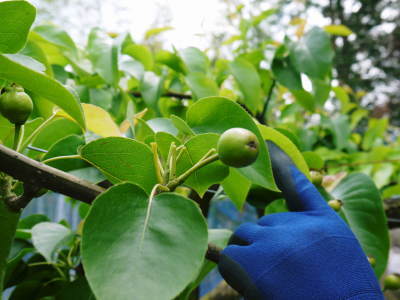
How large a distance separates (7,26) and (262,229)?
0.42m

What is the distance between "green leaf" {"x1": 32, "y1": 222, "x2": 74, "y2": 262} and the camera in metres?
0.73

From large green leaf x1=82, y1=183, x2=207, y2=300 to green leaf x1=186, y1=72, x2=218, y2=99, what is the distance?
1.68 ft

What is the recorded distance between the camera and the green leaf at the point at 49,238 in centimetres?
73

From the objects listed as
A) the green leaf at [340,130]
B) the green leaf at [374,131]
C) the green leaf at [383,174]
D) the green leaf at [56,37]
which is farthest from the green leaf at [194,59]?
the green leaf at [374,131]

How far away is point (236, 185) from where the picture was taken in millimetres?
557

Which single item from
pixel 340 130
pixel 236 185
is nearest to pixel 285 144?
pixel 236 185

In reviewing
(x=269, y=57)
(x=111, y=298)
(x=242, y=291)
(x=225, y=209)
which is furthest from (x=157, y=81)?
(x=225, y=209)

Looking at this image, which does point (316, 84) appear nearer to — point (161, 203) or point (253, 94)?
point (253, 94)

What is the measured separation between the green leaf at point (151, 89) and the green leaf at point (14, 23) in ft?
1.73

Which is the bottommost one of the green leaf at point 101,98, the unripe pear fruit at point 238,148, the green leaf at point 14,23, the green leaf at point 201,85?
the green leaf at point 101,98

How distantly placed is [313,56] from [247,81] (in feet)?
0.79

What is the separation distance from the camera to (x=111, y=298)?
0.30 meters

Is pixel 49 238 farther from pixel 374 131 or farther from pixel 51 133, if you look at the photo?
pixel 374 131

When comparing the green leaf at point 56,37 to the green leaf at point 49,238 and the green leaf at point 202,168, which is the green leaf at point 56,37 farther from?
the green leaf at point 202,168
